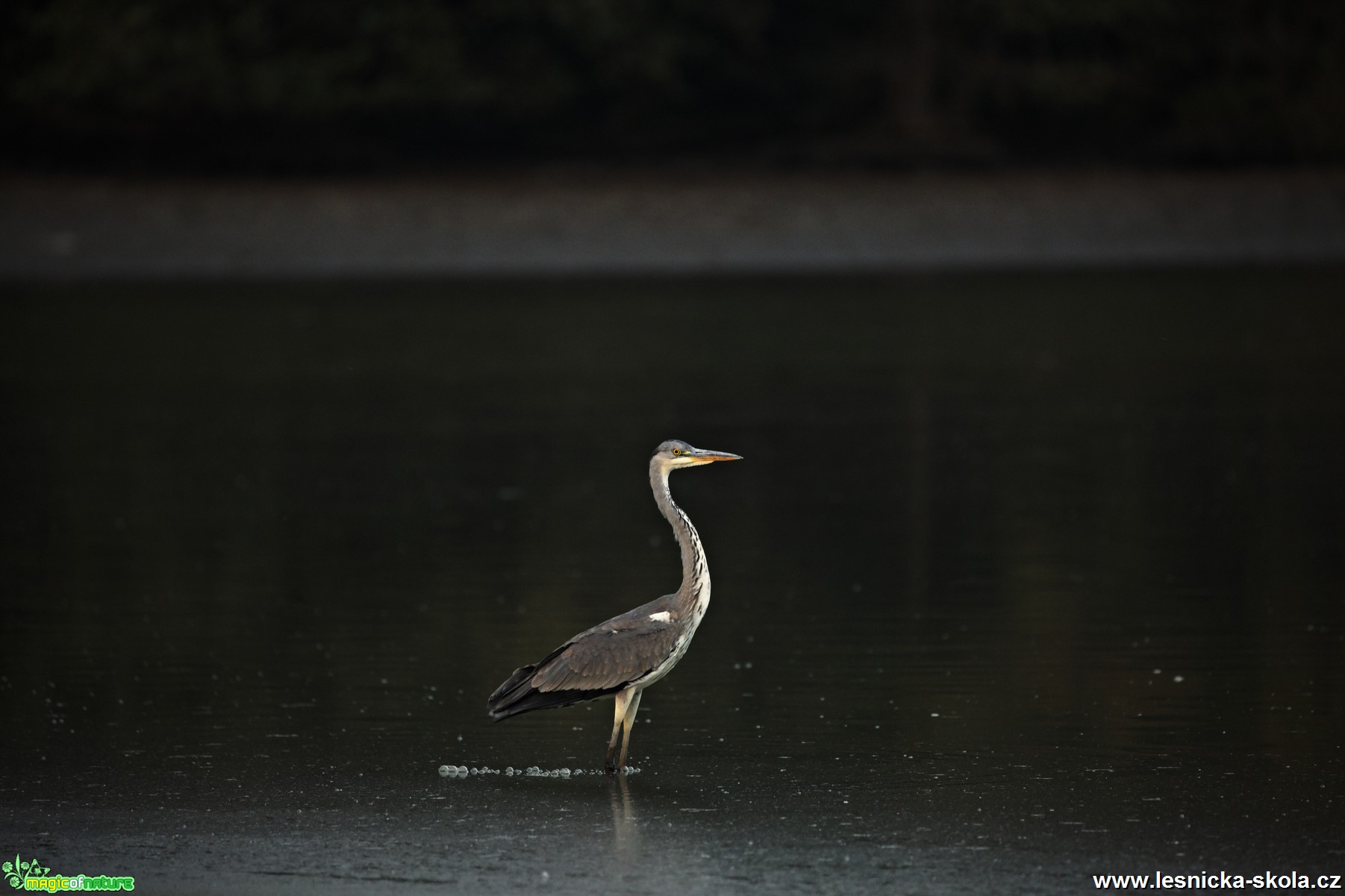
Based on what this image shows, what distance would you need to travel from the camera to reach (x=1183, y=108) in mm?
40469

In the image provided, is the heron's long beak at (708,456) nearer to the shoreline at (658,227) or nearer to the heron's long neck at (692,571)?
the heron's long neck at (692,571)

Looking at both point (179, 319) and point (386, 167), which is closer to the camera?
point (179, 319)

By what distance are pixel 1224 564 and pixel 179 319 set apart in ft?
55.0

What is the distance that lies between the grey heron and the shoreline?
73.4 feet

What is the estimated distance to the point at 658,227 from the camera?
3155 centimetres

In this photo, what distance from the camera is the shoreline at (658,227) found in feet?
100

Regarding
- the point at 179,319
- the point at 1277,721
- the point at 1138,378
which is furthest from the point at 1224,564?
the point at 179,319

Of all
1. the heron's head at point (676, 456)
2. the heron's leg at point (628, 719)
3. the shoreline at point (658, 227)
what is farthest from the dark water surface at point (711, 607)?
the shoreline at point (658, 227)

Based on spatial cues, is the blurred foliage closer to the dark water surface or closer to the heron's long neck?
the dark water surface

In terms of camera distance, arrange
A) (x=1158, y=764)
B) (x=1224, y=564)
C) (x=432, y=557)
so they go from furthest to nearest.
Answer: (x=432, y=557)
(x=1224, y=564)
(x=1158, y=764)

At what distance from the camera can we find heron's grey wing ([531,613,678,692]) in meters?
7.61

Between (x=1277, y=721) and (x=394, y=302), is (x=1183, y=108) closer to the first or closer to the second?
(x=394, y=302)

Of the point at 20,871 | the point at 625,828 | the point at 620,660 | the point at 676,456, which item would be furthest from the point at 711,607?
the point at 20,871

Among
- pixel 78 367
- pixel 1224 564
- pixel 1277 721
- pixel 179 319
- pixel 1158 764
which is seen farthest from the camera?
pixel 179 319
